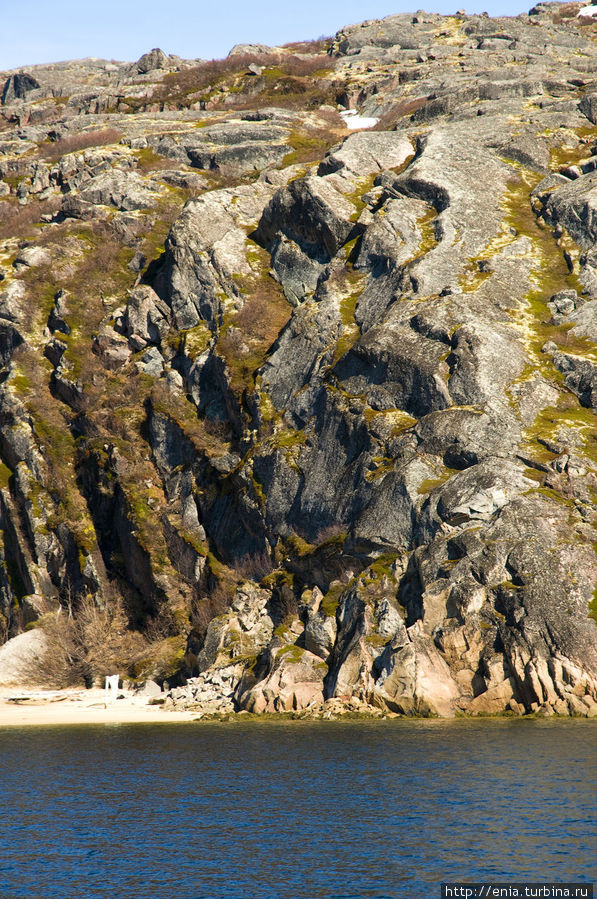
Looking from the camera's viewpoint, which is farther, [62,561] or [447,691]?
[62,561]

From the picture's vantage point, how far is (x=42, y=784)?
3862 centimetres

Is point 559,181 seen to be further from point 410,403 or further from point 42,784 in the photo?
point 42,784

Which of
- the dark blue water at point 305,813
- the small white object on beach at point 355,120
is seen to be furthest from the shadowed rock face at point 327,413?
the small white object on beach at point 355,120

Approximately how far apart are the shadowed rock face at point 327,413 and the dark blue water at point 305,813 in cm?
881

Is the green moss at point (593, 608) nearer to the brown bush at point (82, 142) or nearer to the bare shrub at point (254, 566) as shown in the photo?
the bare shrub at point (254, 566)

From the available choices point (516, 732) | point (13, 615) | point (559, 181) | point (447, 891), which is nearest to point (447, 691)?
point (516, 732)

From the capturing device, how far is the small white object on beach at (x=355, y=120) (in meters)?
144

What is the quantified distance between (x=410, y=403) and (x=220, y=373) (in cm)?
2366

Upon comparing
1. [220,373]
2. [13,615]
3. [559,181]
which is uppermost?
[559,181]

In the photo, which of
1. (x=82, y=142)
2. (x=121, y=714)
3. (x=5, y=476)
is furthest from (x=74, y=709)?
(x=82, y=142)

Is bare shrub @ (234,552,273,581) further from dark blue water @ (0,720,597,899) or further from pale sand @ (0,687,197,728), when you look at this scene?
dark blue water @ (0,720,597,899)

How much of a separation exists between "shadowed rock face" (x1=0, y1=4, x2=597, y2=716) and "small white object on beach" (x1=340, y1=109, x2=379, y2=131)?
1550 centimetres

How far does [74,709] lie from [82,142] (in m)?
116

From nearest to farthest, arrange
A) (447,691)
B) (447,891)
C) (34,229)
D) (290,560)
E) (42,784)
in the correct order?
(447,891) → (42,784) → (447,691) → (290,560) → (34,229)
